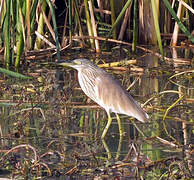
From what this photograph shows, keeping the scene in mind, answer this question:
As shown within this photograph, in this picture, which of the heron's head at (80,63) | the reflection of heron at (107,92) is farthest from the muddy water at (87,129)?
the heron's head at (80,63)

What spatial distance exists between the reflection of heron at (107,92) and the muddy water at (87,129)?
0.53 feet

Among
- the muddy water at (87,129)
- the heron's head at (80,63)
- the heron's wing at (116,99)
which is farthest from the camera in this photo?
the heron's head at (80,63)

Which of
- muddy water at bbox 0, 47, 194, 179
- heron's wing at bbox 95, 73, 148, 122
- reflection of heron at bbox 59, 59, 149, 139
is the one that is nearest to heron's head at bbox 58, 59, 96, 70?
reflection of heron at bbox 59, 59, 149, 139

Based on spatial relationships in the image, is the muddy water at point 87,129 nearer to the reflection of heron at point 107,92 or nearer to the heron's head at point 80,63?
the reflection of heron at point 107,92

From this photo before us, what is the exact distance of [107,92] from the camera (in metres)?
4.62

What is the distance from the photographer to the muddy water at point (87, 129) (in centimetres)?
366

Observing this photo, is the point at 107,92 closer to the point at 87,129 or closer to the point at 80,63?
the point at 87,129

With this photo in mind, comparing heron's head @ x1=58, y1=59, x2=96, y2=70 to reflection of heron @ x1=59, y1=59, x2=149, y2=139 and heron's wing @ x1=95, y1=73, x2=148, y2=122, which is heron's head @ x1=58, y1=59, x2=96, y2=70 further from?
heron's wing @ x1=95, y1=73, x2=148, y2=122

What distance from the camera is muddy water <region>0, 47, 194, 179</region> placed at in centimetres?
366

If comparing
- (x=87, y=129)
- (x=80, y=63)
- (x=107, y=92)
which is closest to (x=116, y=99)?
(x=107, y=92)

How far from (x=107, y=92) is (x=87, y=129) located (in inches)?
13.3

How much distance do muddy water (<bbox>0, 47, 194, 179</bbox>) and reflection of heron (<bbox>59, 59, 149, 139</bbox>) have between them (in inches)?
6.4

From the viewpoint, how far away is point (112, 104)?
455cm

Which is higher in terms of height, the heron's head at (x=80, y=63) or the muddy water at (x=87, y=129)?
the heron's head at (x=80, y=63)
